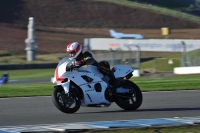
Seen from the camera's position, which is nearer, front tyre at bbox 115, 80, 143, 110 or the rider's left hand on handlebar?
the rider's left hand on handlebar

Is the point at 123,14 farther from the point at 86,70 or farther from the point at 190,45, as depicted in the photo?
the point at 86,70

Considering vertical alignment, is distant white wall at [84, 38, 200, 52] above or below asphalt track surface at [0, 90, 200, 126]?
above

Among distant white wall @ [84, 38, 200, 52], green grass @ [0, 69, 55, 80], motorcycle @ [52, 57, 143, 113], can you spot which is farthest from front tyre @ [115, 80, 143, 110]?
distant white wall @ [84, 38, 200, 52]

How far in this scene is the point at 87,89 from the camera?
412 inches

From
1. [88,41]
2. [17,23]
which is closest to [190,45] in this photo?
[88,41]

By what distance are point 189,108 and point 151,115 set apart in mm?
1355

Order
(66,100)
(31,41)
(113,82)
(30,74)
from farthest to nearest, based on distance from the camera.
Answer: (31,41) < (30,74) < (113,82) < (66,100)

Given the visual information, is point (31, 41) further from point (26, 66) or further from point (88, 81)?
point (88, 81)

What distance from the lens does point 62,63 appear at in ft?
34.4

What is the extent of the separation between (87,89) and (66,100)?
48cm

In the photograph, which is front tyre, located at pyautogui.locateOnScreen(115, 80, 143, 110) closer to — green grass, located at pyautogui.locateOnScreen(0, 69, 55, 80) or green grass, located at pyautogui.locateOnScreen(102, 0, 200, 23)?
green grass, located at pyautogui.locateOnScreen(0, 69, 55, 80)

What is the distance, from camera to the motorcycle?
33.5 ft

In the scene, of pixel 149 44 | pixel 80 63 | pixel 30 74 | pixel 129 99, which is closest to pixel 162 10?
pixel 149 44

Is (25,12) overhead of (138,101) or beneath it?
overhead
